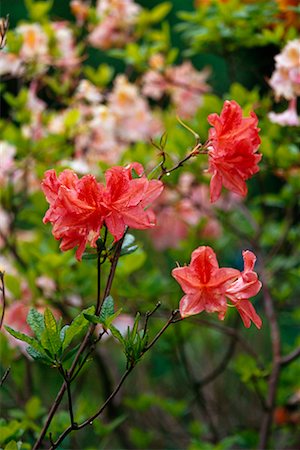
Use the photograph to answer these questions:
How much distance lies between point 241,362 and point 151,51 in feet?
2.79

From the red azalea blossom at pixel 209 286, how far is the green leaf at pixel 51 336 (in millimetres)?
147

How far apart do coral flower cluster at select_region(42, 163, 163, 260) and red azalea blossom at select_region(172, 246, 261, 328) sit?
3.0 inches

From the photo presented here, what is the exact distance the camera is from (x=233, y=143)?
35.0 inches

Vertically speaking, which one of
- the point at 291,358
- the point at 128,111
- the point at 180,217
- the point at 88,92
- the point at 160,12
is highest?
the point at 160,12

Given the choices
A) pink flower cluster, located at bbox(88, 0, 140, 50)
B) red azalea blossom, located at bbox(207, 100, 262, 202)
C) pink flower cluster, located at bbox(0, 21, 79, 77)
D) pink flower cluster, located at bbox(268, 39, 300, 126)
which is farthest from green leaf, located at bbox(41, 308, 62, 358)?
pink flower cluster, located at bbox(88, 0, 140, 50)

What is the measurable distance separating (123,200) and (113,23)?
1.41 meters

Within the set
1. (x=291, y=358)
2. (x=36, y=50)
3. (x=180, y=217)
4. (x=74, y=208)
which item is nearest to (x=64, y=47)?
(x=36, y=50)

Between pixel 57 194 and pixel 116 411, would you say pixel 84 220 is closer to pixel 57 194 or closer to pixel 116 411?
pixel 57 194

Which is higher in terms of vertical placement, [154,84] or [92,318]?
[92,318]

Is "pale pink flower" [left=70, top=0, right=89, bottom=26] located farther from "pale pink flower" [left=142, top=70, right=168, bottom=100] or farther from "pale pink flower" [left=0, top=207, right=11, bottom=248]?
"pale pink flower" [left=0, top=207, right=11, bottom=248]

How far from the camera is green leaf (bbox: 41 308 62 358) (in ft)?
2.76

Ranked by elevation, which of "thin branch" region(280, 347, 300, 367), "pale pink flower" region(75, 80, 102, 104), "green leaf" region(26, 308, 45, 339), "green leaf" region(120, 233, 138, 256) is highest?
"green leaf" region(120, 233, 138, 256)

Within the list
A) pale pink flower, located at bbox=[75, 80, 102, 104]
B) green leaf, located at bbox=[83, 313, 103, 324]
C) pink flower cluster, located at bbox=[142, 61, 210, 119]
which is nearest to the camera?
green leaf, located at bbox=[83, 313, 103, 324]

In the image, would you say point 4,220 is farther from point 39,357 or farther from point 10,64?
point 39,357
